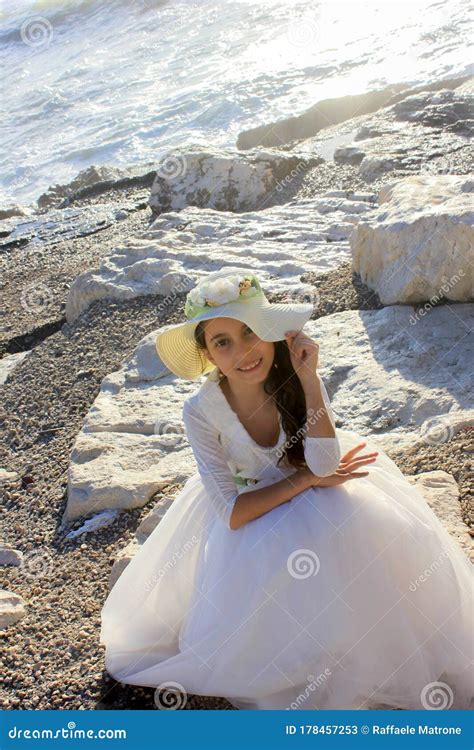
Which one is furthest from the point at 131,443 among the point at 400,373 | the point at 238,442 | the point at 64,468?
the point at 238,442

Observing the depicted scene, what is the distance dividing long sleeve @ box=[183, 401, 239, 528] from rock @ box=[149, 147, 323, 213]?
5.25 meters

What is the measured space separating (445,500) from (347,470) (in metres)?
0.79

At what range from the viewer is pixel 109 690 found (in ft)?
8.72

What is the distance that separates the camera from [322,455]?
2.38 m

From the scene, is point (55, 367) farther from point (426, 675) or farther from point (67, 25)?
point (67, 25)

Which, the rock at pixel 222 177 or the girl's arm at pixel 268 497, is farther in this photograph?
the rock at pixel 222 177

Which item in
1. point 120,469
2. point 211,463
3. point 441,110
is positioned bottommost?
point 441,110

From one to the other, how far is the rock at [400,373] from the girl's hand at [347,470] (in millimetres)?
1020

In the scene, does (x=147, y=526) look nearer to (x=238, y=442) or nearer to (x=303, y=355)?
(x=238, y=442)

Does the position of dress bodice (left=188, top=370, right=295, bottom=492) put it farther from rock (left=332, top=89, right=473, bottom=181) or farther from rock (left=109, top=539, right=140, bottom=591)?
rock (left=332, top=89, right=473, bottom=181)

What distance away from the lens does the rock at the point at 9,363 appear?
568 cm

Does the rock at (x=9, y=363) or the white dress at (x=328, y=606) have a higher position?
the white dress at (x=328, y=606)

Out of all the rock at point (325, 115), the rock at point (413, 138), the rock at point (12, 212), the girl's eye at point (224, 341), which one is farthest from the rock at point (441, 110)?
the girl's eye at point (224, 341)

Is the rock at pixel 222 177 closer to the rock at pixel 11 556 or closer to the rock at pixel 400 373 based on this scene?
the rock at pixel 400 373
